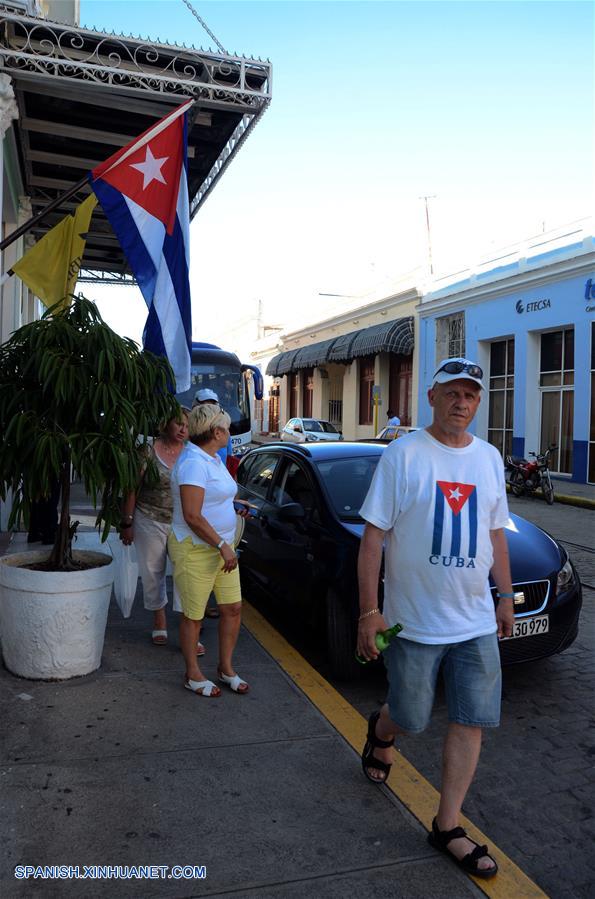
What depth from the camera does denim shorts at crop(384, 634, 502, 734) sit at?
9.02ft

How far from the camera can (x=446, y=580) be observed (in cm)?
274

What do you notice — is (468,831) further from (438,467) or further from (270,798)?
(438,467)

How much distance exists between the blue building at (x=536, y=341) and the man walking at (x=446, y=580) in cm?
1643

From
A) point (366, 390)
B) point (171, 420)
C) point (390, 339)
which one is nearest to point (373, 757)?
point (171, 420)

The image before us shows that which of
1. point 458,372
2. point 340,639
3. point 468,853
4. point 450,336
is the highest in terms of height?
point 450,336

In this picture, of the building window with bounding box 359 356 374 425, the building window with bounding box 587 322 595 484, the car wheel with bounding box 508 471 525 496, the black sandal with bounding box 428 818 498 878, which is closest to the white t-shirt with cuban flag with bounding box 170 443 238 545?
the black sandal with bounding box 428 818 498 878

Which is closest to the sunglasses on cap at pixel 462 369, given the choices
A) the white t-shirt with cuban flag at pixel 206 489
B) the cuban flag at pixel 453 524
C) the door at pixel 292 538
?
the cuban flag at pixel 453 524

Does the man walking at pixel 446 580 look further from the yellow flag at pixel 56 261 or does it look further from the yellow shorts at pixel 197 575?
the yellow flag at pixel 56 261

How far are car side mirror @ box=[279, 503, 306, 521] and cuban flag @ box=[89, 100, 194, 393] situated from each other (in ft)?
4.33

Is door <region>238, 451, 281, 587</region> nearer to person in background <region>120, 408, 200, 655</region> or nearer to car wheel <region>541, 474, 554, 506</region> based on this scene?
person in background <region>120, 408, 200, 655</region>

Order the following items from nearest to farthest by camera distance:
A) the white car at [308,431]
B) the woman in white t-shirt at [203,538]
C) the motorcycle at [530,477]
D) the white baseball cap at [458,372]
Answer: the white baseball cap at [458,372] → the woman in white t-shirt at [203,538] → the motorcycle at [530,477] → the white car at [308,431]

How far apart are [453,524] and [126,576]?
3111 millimetres

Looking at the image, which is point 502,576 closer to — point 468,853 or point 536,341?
point 468,853

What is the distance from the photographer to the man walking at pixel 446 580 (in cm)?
275
